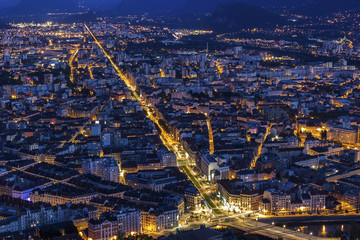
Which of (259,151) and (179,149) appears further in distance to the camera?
(179,149)

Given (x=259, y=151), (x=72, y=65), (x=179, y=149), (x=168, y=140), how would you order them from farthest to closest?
(x=72, y=65) < (x=168, y=140) < (x=179, y=149) < (x=259, y=151)

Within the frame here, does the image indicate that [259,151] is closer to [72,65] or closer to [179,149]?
[179,149]

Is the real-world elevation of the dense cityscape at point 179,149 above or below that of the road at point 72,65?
below

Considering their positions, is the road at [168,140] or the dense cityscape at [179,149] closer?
the dense cityscape at [179,149]

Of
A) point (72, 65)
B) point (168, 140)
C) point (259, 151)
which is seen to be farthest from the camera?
point (72, 65)

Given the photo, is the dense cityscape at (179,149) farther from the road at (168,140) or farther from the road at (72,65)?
the road at (72,65)

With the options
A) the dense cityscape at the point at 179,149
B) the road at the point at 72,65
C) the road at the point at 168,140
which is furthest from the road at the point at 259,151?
the road at the point at 72,65

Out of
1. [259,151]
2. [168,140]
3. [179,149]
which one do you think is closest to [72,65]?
[168,140]

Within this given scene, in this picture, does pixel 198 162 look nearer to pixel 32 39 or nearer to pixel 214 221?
pixel 214 221

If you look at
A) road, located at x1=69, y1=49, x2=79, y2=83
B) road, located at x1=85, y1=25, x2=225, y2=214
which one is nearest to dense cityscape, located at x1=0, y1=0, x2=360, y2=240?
road, located at x1=85, y1=25, x2=225, y2=214
